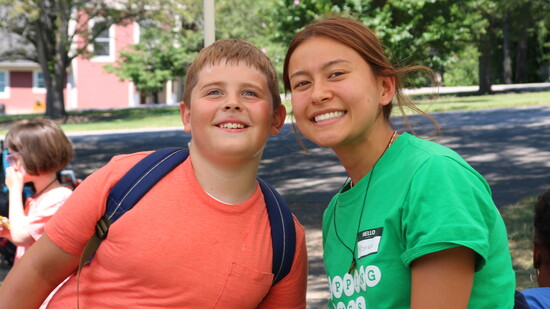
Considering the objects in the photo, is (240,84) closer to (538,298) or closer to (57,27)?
(538,298)

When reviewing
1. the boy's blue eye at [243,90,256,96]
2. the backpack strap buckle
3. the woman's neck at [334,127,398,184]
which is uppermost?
the boy's blue eye at [243,90,256,96]

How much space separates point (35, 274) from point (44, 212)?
5.01 ft

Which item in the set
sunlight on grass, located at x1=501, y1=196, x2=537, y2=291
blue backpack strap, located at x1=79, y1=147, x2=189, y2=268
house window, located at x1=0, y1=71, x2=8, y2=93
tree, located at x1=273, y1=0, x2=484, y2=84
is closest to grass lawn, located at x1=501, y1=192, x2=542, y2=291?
sunlight on grass, located at x1=501, y1=196, x2=537, y2=291

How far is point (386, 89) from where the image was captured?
2.24 meters

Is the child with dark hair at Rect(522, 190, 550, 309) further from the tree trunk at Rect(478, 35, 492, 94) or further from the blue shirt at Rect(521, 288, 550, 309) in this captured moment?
the tree trunk at Rect(478, 35, 492, 94)

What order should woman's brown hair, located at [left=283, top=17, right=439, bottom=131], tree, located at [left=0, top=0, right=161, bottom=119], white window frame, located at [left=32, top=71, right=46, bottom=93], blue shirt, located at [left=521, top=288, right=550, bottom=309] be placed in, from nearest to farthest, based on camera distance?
woman's brown hair, located at [left=283, top=17, right=439, bottom=131] → blue shirt, located at [left=521, top=288, right=550, bottom=309] → tree, located at [left=0, top=0, right=161, bottom=119] → white window frame, located at [left=32, top=71, right=46, bottom=93]

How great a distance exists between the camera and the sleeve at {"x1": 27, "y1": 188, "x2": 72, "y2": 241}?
3.72m

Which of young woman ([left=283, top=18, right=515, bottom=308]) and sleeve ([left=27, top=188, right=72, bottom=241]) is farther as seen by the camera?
sleeve ([left=27, top=188, right=72, bottom=241])

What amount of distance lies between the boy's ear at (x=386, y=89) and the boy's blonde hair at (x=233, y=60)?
1.19 ft

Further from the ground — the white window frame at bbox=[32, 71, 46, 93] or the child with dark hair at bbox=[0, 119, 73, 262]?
the white window frame at bbox=[32, 71, 46, 93]

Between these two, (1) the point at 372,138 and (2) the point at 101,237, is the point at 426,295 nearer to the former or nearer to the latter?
(1) the point at 372,138

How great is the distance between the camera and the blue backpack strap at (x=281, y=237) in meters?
2.30

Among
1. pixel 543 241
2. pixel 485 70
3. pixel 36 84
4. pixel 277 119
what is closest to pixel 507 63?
pixel 485 70

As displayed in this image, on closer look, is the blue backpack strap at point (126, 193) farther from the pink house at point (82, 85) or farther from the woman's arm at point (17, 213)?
the pink house at point (82, 85)
